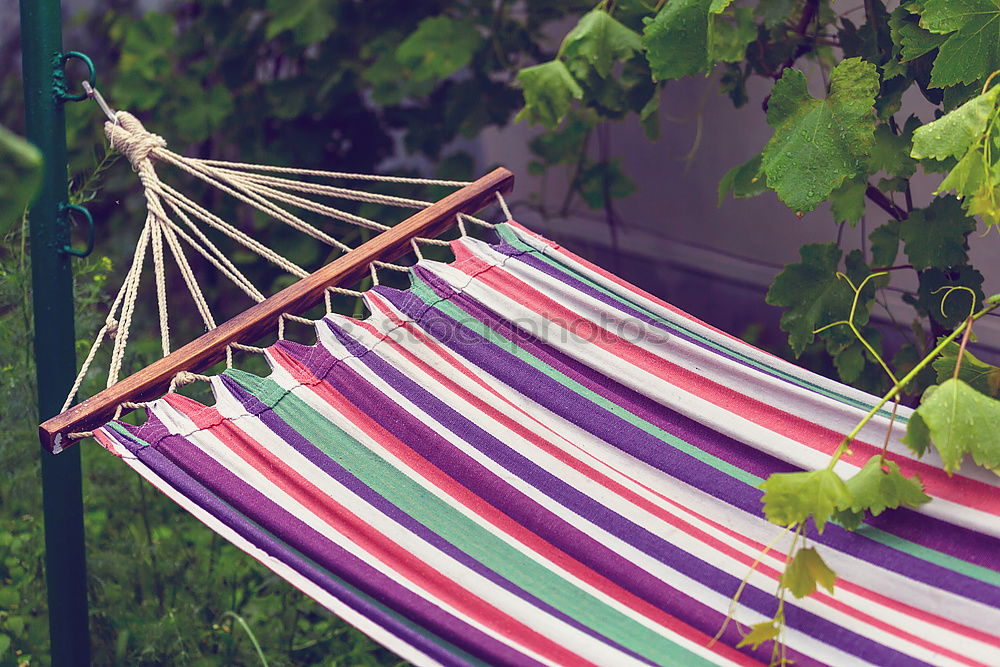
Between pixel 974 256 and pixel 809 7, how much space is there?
879 millimetres

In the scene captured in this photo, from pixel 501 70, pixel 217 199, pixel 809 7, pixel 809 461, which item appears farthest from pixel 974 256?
pixel 217 199

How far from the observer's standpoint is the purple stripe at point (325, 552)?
1155 mm

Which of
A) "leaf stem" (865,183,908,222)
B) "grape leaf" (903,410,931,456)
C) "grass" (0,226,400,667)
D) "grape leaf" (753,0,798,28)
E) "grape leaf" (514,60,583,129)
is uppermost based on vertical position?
"grape leaf" (753,0,798,28)

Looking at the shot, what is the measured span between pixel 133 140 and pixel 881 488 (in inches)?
54.6

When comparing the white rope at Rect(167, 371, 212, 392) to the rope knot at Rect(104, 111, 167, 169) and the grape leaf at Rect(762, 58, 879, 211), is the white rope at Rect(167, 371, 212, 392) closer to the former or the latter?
the rope knot at Rect(104, 111, 167, 169)

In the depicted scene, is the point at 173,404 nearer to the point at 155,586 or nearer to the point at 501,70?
the point at 155,586

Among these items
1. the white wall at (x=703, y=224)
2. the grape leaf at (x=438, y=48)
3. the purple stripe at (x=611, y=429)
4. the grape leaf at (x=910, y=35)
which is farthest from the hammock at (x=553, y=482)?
the white wall at (x=703, y=224)

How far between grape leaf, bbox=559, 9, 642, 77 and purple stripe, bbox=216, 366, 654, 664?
36.2 inches

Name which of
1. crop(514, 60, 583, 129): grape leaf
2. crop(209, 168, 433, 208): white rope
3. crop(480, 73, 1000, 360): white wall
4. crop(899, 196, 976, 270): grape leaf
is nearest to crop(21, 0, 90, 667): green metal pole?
crop(209, 168, 433, 208): white rope

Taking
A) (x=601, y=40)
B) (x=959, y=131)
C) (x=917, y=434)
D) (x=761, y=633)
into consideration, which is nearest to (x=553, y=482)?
(x=761, y=633)

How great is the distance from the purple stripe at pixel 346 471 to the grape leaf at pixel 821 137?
77 cm

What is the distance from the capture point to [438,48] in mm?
2857

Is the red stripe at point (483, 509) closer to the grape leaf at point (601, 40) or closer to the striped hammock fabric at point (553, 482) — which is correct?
the striped hammock fabric at point (553, 482)

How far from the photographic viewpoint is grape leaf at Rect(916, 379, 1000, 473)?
118cm
